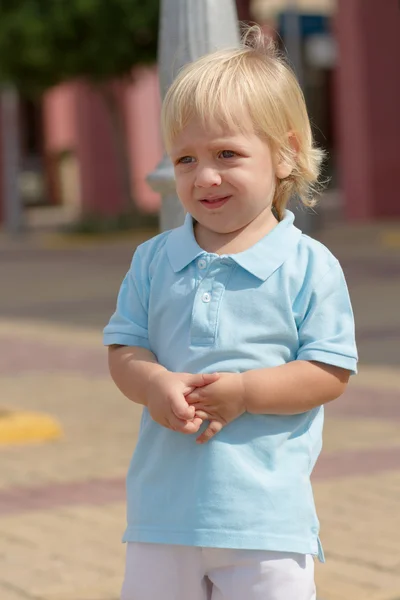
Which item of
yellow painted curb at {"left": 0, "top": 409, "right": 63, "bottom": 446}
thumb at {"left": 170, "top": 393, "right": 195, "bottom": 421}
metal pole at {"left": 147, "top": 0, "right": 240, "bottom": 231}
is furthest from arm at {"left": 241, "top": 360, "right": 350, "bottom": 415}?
yellow painted curb at {"left": 0, "top": 409, "right": 63, "bottom": 446}

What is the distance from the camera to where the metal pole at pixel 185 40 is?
4.36 meters

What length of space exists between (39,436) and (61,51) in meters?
16.8

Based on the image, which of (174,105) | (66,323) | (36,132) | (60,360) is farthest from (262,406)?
(36,132)

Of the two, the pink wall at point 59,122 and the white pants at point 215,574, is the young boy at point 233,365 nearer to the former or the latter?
the white pants at point 215,574

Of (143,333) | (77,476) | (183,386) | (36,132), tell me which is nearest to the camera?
(183,386)

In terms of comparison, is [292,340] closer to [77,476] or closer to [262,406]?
[262,406]

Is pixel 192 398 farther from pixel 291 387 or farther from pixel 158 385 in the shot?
pixel 291 387

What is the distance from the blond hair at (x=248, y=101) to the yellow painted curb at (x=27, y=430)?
465cm

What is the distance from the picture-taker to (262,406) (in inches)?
107

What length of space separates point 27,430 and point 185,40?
3413 mm

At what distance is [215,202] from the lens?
9.19ft

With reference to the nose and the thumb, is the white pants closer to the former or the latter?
the thumb

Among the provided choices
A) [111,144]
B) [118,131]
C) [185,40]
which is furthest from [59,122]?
[185,40]

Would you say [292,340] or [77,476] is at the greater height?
[292,340]
